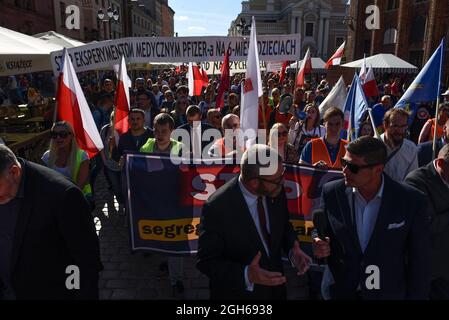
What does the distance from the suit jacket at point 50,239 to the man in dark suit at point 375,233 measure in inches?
60.4

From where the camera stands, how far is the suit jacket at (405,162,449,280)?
2.66 meters

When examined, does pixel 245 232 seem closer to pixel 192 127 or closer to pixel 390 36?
pixel 192 127

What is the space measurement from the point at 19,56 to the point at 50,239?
6624 millimetres

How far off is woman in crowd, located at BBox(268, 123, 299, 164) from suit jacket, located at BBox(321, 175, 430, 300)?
206 centimetres

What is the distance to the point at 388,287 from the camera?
2.45m

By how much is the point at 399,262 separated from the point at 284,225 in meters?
0.78

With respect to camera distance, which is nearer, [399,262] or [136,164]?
[399,262]

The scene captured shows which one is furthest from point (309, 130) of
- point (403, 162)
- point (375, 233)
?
point (375, 233)

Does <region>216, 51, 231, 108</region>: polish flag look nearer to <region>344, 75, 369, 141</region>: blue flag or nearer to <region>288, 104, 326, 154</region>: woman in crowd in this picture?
<region>288, 104, 326, 154</region>: woman in crowd

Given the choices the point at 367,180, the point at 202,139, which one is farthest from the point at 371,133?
the point at 367,180

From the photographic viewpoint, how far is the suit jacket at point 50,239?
2.25m

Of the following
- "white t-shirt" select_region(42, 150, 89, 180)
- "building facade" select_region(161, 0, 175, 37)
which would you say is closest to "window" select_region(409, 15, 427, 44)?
"white t-shirt" select_region(42, 150, 89, 180)
